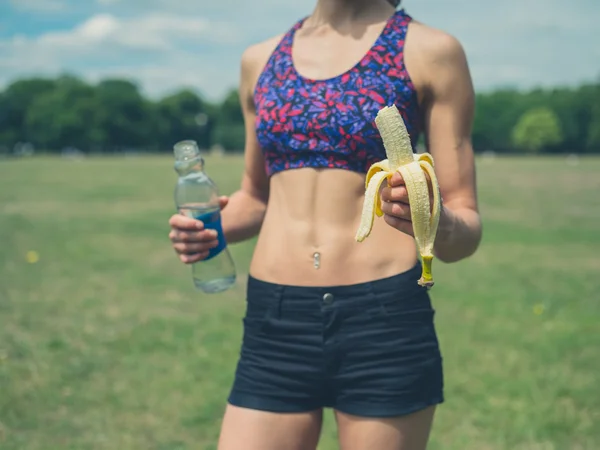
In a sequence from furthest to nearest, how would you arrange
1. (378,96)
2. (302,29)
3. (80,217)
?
(80,217), (302,29), (378,96)

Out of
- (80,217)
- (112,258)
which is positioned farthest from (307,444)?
(80,217)

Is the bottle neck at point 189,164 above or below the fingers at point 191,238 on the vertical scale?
above

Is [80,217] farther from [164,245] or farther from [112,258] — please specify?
[112,258]

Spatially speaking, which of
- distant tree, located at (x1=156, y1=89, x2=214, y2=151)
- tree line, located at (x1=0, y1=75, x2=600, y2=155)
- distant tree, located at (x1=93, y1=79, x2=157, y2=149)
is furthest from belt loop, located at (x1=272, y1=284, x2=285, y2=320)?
distant tree, located at (x1=156, y1=89, x2=214, y2=151)

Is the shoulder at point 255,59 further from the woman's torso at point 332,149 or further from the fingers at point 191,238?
the fingers at point 191,238

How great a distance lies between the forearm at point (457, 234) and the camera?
229 centimetres

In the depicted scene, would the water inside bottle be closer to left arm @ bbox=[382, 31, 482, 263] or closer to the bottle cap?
the bottle cap

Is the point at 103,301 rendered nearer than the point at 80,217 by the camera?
Yes

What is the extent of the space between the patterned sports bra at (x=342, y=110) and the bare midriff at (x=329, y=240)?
61 mm

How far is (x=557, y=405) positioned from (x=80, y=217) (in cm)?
1629

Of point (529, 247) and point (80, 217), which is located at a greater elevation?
point (529, 247)

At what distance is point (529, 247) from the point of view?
1523 cm

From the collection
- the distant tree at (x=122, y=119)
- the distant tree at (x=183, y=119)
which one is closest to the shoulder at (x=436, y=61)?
the distant tree at (x=122, y=119)

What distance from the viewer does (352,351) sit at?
8.14ft
